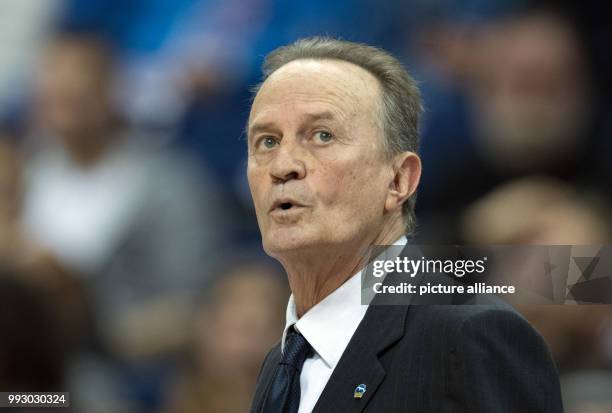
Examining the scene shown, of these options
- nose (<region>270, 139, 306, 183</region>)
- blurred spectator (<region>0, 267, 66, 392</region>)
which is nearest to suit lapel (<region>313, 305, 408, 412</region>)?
nose (<region>270, 139, 306, 183</region>)

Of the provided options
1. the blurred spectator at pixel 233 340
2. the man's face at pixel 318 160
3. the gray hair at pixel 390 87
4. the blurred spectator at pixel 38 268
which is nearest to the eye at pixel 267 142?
the man's face at pixel 318 160

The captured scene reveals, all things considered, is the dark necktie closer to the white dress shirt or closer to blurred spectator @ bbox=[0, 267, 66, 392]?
the white dress shirt

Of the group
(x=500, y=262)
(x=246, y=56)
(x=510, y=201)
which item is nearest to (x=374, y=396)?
(x=500, y=262)

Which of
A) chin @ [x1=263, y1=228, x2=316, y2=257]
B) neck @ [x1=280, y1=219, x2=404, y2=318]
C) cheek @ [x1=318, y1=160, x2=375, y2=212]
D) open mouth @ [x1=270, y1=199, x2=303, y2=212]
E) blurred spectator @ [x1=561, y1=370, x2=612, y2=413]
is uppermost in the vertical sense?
cheek @ [x1=318, y1=160, x2=375, y2=212]

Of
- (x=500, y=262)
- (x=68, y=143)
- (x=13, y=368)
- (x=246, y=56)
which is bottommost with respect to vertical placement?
(x=13, y=368)

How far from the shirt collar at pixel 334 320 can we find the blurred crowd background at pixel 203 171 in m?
1.24

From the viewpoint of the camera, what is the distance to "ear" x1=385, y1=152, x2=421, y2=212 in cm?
255

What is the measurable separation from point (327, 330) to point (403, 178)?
1.43 feet

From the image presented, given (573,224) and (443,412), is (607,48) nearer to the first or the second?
(573,224)

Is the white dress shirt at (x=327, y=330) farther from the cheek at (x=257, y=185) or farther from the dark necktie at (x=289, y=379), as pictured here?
the cheek at (x=257, y=185)

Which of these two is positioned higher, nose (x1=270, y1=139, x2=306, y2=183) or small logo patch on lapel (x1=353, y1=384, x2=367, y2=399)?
nose (x1=270, y1=139, x2=306, y2=183)

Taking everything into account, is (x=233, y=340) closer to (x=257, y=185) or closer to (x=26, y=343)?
(x=26, y=343)

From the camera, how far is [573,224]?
3.52 metres

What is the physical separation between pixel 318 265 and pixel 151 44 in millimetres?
2731
